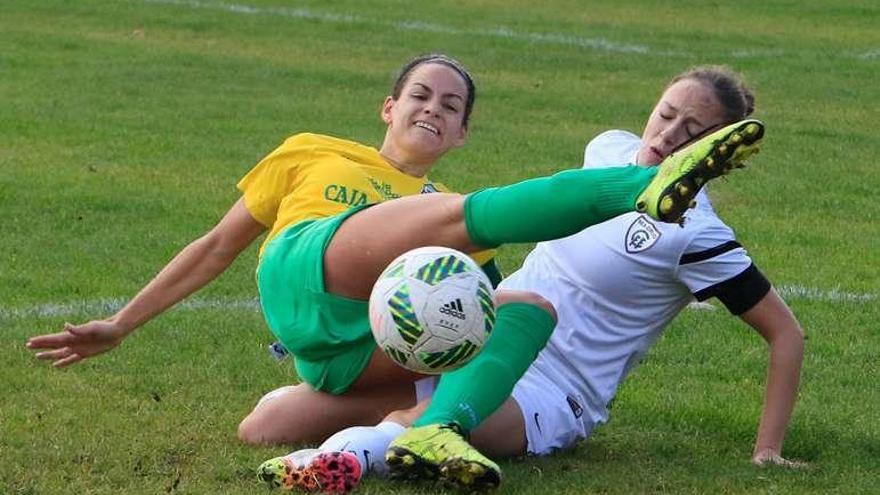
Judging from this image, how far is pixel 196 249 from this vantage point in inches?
228

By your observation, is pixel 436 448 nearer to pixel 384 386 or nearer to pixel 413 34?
pixel 384 386

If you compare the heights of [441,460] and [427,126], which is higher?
[427,126]

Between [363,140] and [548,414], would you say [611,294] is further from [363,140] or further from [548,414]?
[363,140]

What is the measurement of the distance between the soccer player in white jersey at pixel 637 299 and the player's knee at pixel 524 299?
350mm

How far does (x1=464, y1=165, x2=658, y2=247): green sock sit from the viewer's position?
4.63m

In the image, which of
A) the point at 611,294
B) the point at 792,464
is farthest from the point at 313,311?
the point at 792,464

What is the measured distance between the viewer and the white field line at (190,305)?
24.7 feet

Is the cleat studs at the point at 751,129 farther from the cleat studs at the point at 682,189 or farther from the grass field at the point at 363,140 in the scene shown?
the grass field at the point at 363,140

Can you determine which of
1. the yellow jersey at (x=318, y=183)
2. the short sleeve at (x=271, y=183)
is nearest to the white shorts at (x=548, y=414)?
the yellow jersey at (x=318, y=183)

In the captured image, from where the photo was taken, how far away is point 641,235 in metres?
5.37

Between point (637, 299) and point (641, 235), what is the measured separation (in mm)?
238

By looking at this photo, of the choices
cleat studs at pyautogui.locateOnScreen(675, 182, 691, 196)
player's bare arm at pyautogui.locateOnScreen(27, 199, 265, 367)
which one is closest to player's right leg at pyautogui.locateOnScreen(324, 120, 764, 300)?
cleat studs at pyautogui.locateOnScreen(675, 182, 691, 196)

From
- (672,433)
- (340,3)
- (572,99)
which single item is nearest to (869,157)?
(572,99)

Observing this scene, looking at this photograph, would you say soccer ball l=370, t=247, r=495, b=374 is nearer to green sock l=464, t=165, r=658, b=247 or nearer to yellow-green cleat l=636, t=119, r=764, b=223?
green sock l=464, t=165, r=658, b=247
